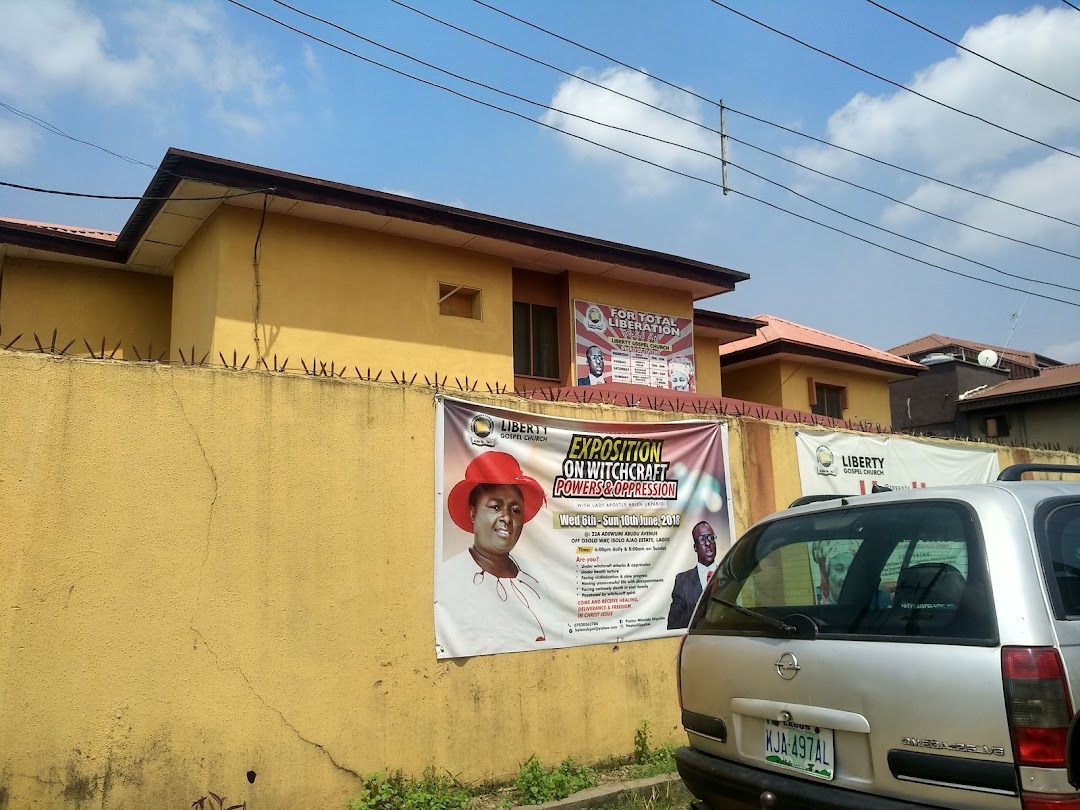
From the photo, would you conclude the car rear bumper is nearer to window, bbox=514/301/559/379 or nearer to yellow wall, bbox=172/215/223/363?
yellow wall, bbox=172/215/223/363

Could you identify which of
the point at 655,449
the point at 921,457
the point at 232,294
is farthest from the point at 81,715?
the point at 921,457

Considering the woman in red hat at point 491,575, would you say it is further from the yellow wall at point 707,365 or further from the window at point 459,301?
the yellow wall at point 707,365

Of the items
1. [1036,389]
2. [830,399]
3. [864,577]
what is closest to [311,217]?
[864,577]

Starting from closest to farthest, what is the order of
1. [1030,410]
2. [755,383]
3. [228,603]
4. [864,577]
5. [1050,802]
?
[1050,802]
[864,577]
[228,603]
[755,383]
[1030,410]

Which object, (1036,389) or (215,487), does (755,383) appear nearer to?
(1036,389)

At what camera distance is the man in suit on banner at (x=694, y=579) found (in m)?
6.37

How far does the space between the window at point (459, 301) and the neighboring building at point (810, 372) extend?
7598mm

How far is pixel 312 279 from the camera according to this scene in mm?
10570

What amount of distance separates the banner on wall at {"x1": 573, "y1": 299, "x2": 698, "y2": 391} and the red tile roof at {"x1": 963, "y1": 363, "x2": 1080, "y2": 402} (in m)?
12.5

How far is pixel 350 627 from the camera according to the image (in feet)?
16.2

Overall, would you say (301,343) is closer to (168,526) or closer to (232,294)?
(232,294)

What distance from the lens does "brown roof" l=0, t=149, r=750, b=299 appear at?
376 inches

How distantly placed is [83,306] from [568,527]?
895cm

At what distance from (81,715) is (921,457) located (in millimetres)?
7747
